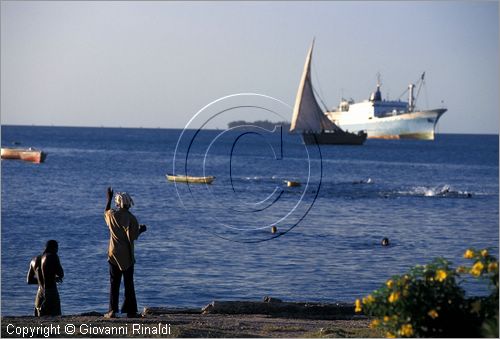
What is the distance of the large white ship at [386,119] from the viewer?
11388cm

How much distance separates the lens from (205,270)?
17.6 meters

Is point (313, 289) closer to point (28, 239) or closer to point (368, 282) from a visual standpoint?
point (368, 282)

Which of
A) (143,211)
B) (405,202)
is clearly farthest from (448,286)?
(405,202)

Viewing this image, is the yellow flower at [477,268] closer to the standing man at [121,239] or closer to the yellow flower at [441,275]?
the yellow flower at [441,275]

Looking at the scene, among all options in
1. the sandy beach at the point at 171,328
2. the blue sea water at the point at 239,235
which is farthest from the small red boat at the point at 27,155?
the sandy beach at the point at 171,328

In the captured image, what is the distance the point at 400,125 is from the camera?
115562mm

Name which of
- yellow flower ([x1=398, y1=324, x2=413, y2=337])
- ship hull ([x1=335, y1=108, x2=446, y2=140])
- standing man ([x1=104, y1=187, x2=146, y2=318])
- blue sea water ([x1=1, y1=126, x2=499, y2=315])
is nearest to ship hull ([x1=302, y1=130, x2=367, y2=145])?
ship hull ([x1=335, y1=108, x2=446, y2=140])

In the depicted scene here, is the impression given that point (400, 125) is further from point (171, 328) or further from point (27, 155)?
point (171, 328)

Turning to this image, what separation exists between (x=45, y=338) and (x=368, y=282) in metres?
9.86

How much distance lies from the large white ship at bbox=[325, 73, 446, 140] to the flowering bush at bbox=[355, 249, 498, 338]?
10645 cm

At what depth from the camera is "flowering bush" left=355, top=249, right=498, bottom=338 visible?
6375mm

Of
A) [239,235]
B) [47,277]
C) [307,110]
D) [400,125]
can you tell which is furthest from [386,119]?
[47,277]

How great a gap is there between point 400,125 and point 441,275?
110916 mm

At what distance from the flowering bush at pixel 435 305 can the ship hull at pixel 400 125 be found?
105 metres
